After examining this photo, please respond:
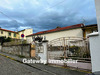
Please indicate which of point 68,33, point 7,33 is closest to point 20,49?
point 68,33

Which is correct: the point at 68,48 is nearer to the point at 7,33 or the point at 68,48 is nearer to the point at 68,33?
the point at 68,33

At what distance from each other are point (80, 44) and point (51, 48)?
2.40 metres

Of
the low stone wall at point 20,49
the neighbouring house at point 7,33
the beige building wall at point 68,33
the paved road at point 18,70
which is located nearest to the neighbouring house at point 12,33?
the neighbouring house at point 7,33

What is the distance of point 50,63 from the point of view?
6031 millimetres

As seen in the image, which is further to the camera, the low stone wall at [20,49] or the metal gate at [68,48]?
the low stone wall at [20,49]

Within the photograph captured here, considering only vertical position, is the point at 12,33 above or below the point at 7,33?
above

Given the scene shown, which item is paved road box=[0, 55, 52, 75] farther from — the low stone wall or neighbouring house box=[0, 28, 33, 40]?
neighbouring house box=[0, 28, 33, 40]

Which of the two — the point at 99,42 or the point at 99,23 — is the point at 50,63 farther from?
the point at 99,23

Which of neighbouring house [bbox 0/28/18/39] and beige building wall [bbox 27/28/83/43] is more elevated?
neighbouring house [bbox 0/28/18/39]

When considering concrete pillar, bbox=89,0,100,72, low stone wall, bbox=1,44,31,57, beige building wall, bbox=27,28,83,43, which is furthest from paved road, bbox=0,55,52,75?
beige building wall, bbox=27,28,83,43

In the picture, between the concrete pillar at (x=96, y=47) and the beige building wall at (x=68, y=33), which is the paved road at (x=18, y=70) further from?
the beige building wall at (x=68, y=33)

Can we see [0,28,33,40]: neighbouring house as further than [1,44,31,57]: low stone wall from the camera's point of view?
Yes

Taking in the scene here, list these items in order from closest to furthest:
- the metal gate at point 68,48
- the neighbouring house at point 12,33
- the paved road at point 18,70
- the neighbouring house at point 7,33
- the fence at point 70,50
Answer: the paved road at point 18,70 → the fence at point 70,50 → the metal gate at point 68,48 → the neighbouring house at point 7,33 → the neighbouring house at point 12,33

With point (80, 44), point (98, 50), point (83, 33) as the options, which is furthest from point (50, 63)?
point (83, 33)
